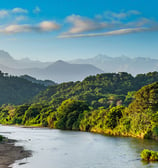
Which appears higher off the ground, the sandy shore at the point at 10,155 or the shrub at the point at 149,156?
the shrub at the point at 149,156

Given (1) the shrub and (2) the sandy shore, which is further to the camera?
(1) the shrub

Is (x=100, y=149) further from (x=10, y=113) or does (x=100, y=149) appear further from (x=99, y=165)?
(x=10, y=113)

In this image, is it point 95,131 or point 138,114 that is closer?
point 138,114

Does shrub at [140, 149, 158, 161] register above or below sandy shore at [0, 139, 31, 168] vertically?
above

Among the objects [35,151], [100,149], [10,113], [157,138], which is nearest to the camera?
[35,151]

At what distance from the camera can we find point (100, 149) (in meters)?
64.8

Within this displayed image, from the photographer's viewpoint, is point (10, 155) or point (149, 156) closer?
point (149, 156)

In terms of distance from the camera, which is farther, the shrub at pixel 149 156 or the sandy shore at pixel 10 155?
the shrub at pixel 149 156

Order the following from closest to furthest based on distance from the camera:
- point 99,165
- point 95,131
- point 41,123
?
point 99,165, point 95,131, point 41,123

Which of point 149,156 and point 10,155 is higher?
point 149,156

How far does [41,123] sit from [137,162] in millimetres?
104605

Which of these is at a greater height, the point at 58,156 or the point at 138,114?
the point at 138,114

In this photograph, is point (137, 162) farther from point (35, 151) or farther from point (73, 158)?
point (35, 151)

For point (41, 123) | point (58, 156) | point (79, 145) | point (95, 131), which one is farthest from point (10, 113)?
point (58, 156)
